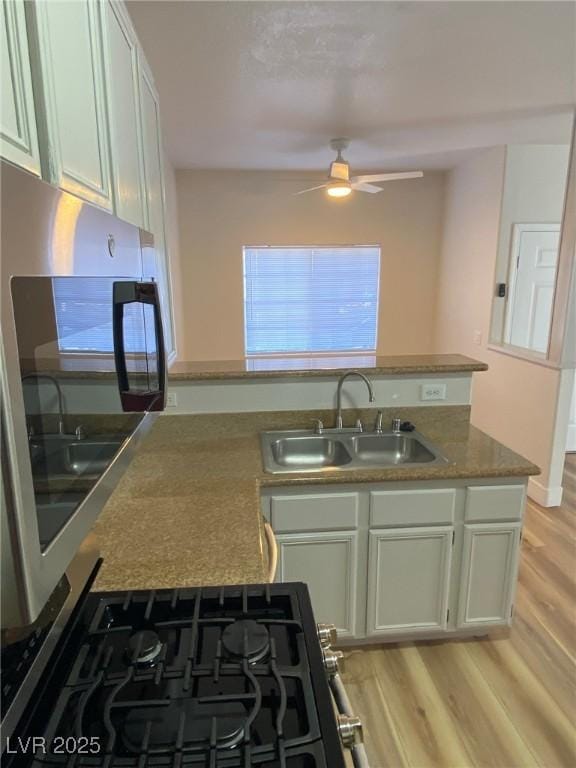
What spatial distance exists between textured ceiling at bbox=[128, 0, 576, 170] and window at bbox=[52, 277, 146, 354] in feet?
5.48

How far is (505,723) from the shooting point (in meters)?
1.73

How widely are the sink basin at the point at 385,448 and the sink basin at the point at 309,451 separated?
4.2 inches

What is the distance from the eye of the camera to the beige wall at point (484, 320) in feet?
11.2

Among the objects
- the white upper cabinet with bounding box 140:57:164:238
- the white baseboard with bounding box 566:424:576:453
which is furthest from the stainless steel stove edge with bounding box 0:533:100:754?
the white baseboard with bounding box 566:424:576:453

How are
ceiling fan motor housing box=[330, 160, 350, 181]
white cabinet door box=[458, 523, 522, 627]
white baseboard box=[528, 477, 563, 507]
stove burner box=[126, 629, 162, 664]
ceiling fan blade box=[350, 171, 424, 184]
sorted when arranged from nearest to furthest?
stove burner box=[126, 629, 162, 664] → white cabinet door box=[458, 523, 522, 627] → white baseboard box=[528, 477, 563, 507] → ceiling fan motor housing box=[330, 160, 350, 181] → ceiling fan blade box=[350, 171, 424, 184]

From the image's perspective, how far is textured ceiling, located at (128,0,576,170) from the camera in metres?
1.89

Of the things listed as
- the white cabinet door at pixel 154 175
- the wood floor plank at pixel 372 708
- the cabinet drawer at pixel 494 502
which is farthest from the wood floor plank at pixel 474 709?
the white cabinet door at pixel 154 175

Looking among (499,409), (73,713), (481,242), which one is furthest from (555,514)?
(73,713)

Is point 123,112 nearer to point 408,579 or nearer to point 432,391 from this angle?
point 432,391

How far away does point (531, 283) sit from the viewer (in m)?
3.94

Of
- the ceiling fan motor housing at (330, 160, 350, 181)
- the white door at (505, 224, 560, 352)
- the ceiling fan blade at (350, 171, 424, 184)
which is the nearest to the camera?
the ceiling fan motor housing at (330, 160, 350, 181)

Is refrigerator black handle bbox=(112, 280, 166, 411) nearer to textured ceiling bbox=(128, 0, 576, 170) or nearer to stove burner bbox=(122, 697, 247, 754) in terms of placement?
stove burner bbox=(122, 697, 247, 754)

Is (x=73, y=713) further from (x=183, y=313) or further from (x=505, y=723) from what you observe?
(x=183, y=313)

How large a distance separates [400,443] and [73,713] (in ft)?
5.84
